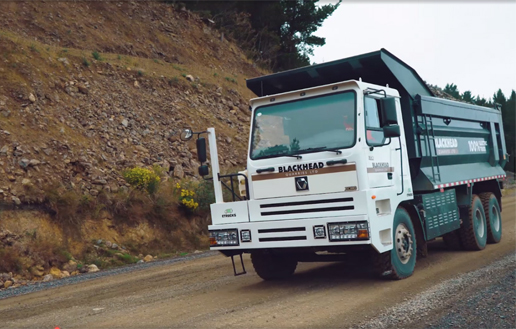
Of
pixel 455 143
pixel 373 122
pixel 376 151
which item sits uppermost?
pixel 373 122

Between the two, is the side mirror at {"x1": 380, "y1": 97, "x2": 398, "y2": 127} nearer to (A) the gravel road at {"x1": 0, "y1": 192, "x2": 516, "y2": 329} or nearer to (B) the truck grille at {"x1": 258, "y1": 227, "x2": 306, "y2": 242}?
(B) the truck grille at {"x1": 258, "y1": 227, "x2": 306, "y2": 242}

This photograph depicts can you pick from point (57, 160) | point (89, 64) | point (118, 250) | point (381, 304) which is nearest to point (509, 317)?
point (381, 304)

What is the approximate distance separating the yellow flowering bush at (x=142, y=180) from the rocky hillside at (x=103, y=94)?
1.19ft

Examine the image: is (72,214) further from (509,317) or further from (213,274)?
(509,317)

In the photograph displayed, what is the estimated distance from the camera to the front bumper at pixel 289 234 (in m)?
7.32

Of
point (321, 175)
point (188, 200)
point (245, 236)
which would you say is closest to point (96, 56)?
point (188, 200)

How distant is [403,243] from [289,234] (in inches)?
74.9

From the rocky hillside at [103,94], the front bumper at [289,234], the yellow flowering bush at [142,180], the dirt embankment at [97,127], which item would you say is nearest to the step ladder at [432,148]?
the front bumper at [289,234]

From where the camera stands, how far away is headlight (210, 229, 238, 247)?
809 centimetres

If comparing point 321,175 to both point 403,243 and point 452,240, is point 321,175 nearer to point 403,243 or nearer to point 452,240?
point 403,243

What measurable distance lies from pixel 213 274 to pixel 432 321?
5036 mm

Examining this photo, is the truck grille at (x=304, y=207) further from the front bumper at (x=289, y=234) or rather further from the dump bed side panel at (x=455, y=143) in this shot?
the dump bed side panel at (x=455, y=143)

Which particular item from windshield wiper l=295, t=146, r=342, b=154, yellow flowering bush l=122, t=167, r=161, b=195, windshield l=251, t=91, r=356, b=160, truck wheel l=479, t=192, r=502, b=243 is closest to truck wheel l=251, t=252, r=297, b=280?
windshield l=251, t=91, r=356, b=160

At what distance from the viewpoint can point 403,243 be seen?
27.2 feet
